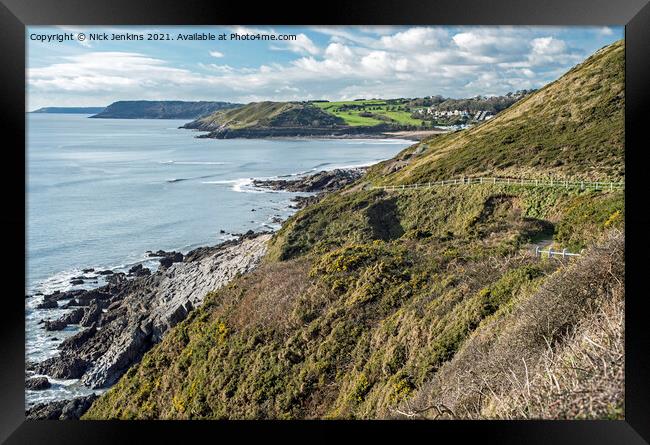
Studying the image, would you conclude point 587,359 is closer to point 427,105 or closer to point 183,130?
point 427,105

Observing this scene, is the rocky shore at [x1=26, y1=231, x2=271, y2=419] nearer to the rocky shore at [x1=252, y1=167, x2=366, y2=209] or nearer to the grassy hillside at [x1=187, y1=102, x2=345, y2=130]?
the rocky shore at [x1=252, y1=167, x2=366, y2=209]

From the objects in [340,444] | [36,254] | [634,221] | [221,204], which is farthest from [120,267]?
[634,221]

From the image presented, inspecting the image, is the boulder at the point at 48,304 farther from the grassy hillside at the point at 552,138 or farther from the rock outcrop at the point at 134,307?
the grassy hillside at the point at 552,138

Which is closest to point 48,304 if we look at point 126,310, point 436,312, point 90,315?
point 90,315

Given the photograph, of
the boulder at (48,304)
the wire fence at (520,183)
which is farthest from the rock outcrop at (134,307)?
the wire fence at (520,183)
